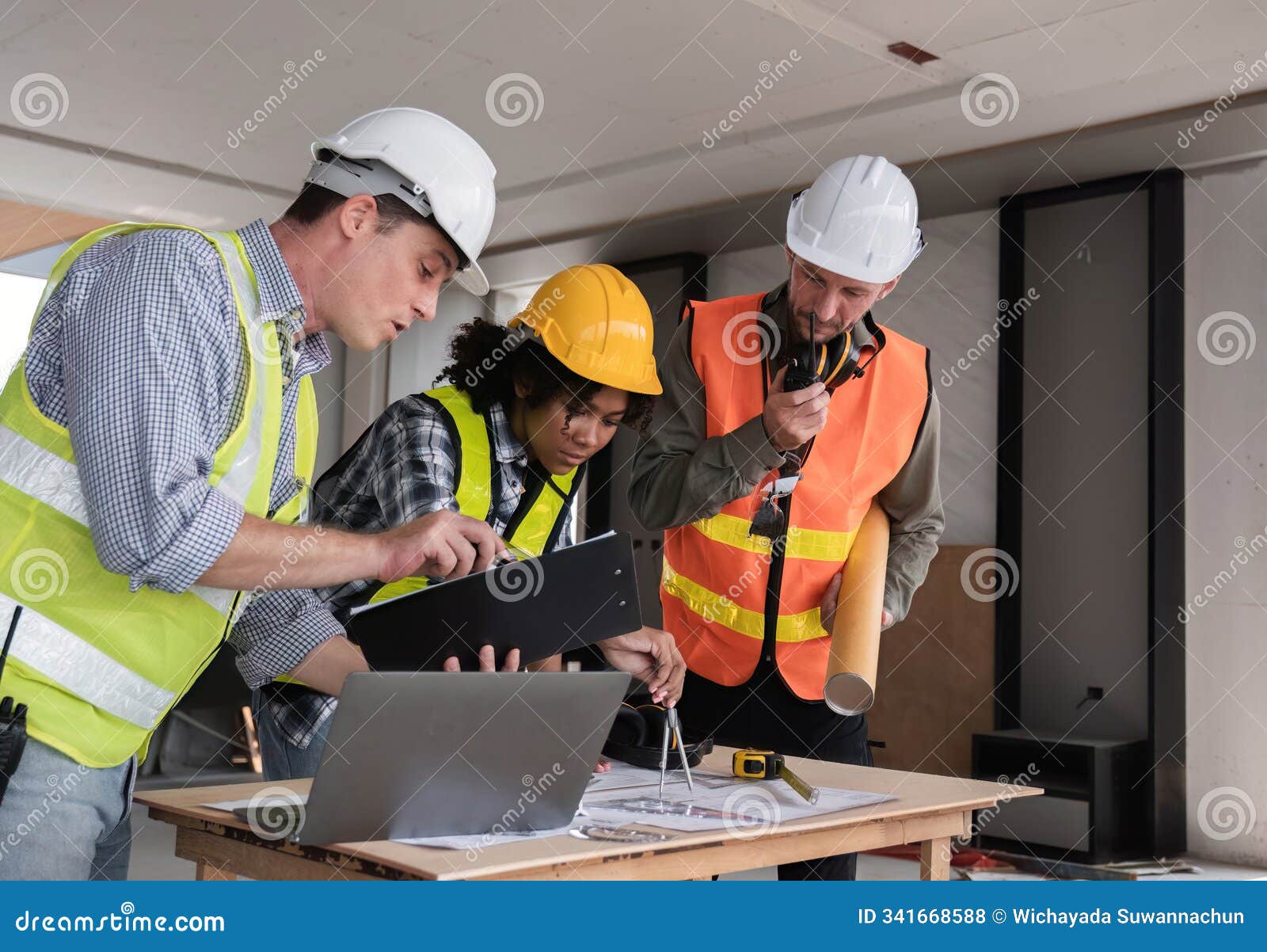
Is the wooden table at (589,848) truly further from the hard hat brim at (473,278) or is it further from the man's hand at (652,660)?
the hard hat brim at (473,278)

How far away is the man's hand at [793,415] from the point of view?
2.44 meters

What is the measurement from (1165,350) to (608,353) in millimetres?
3913

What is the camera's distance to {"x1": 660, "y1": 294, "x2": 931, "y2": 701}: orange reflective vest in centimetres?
268

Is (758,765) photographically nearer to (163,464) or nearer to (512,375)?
(512,375)

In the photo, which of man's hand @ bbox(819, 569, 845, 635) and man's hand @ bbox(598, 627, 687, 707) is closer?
man's hand @ bbox(598, 627, 687, 707)

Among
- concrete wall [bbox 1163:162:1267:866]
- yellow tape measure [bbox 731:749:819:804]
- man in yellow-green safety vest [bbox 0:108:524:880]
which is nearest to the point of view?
man in yellow-green safety vest [bbox 0:108:524:880]

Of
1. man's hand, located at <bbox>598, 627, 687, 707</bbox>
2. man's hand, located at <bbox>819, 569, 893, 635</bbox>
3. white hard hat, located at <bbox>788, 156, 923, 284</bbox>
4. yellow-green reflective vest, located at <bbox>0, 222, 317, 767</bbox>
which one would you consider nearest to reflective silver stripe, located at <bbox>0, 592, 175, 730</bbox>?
yellow-green reflective vest, located at <bbox>0, 222, 317, 767</bbox>

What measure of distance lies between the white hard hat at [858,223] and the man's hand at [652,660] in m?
→ 0.88

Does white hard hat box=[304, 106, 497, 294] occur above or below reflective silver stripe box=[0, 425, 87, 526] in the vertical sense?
above

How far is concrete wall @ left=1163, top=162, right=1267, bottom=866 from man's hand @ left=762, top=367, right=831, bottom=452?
150 inches

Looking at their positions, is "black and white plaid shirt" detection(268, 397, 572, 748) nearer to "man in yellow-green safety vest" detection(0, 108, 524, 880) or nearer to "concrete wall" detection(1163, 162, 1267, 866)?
"man in yellow-green safety vest" detection(0, 108, 524, 880)

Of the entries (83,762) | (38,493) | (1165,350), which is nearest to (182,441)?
(38,493)

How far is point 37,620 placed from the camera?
4.84 ft

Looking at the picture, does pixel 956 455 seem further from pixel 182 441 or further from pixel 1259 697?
pixel 182 441
